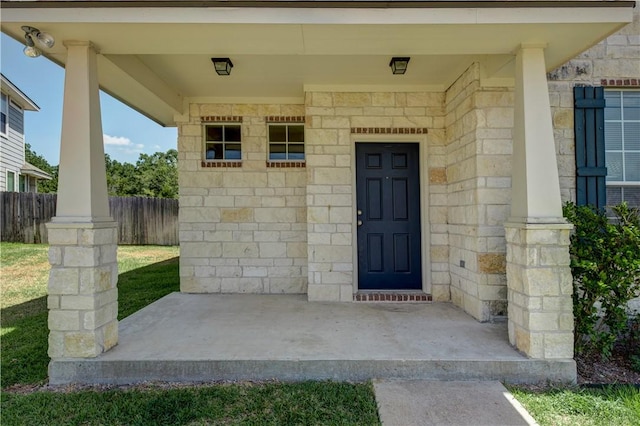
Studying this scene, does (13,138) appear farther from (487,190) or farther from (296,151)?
(487,190)

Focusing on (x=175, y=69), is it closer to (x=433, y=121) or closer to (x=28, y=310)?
(x=433, y=121)

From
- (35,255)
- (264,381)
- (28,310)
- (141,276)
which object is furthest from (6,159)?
(264,381)

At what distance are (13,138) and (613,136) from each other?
1725 centimetres

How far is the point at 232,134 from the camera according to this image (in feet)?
17.4

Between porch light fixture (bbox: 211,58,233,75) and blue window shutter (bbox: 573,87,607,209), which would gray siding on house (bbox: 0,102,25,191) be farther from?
blue window shutter (bbox: 573,87,607,209)

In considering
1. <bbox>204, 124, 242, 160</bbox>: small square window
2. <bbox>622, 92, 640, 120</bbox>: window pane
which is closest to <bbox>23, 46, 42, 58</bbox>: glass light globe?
<bbox>204, 124, 242, 160</bbox>: small square window

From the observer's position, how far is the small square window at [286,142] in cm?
531

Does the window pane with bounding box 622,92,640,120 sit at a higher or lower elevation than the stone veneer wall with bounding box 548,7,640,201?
lower

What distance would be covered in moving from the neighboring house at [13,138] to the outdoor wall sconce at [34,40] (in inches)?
472

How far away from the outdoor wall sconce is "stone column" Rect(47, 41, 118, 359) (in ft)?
0.47

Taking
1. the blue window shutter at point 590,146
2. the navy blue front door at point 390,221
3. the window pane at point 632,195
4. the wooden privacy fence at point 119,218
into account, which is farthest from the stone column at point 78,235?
the wooden privacy fence at point 119,218

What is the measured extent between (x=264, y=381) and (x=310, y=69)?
10.6 ft

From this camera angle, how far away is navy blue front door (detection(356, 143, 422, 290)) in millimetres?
4777

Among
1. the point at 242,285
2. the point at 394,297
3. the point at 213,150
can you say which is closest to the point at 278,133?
the point at 213,150
